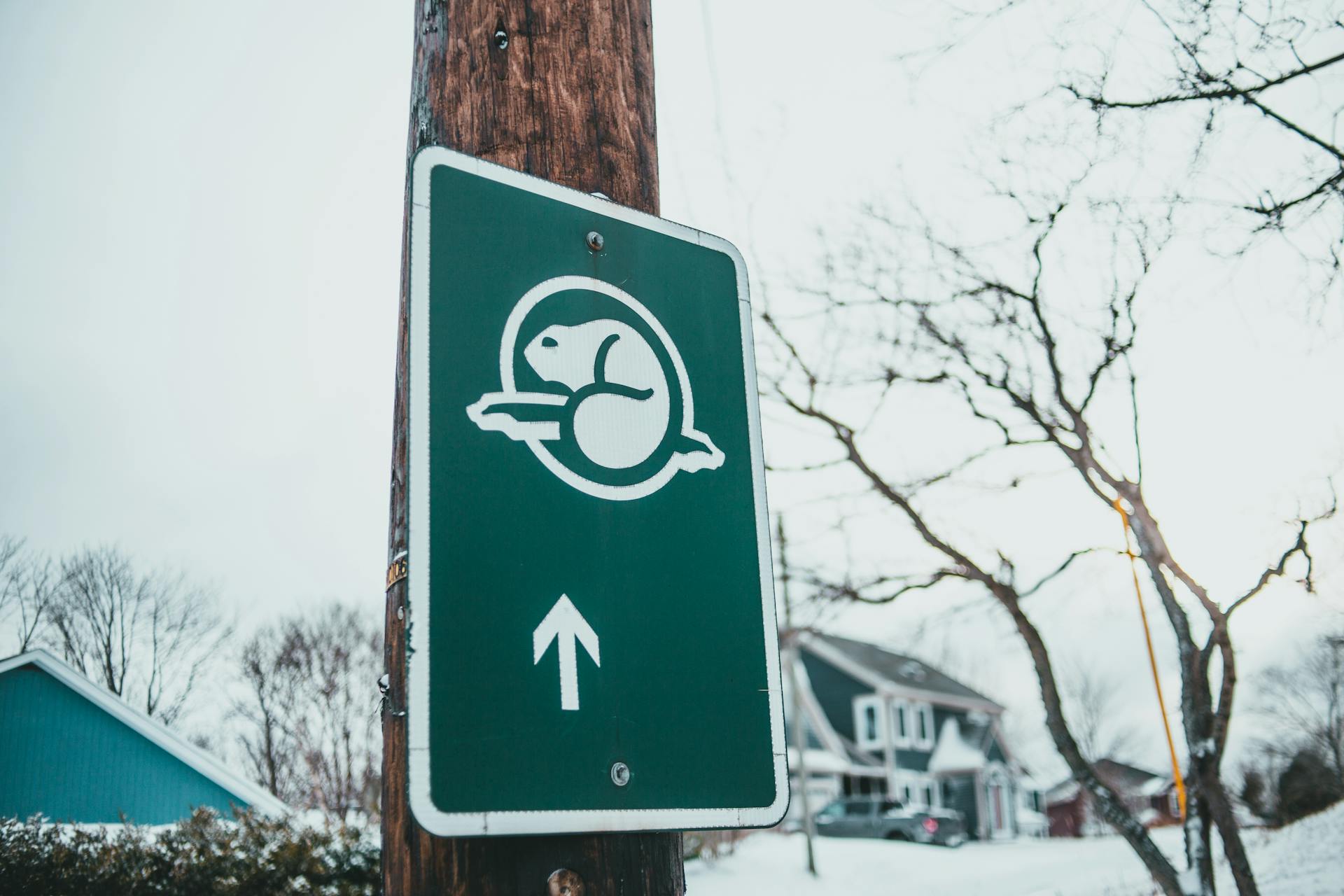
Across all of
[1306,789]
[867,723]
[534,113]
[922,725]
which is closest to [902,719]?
[867,723]

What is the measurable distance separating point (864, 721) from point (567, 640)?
1484 inches

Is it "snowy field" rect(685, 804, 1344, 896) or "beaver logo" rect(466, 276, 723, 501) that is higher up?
"beaver logo" rect(466, 276, 723, 501)

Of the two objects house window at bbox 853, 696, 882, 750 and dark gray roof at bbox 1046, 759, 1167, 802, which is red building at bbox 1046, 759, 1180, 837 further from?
house window at bbox 853, 696, 882, 750

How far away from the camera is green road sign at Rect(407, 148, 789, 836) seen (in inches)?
49.9

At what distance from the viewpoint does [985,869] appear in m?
21.1

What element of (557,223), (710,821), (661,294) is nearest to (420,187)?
(557,223)

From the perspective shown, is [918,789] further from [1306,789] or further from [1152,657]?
[1152,657]

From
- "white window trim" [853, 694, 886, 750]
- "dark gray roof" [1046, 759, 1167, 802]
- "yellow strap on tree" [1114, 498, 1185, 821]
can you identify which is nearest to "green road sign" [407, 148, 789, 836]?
"yellow strap on tree" [1114, 498, 1185, 821]

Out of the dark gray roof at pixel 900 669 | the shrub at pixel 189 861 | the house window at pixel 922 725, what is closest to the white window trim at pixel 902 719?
the house window at pixel 922 725

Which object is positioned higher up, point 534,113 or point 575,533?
point 534,113

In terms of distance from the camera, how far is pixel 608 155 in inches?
74.1

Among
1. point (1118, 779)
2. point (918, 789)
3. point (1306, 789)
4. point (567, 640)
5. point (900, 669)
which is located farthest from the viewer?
point (1118, 779)

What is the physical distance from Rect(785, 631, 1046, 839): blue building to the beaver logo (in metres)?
33.5

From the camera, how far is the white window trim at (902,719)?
36281 mm
